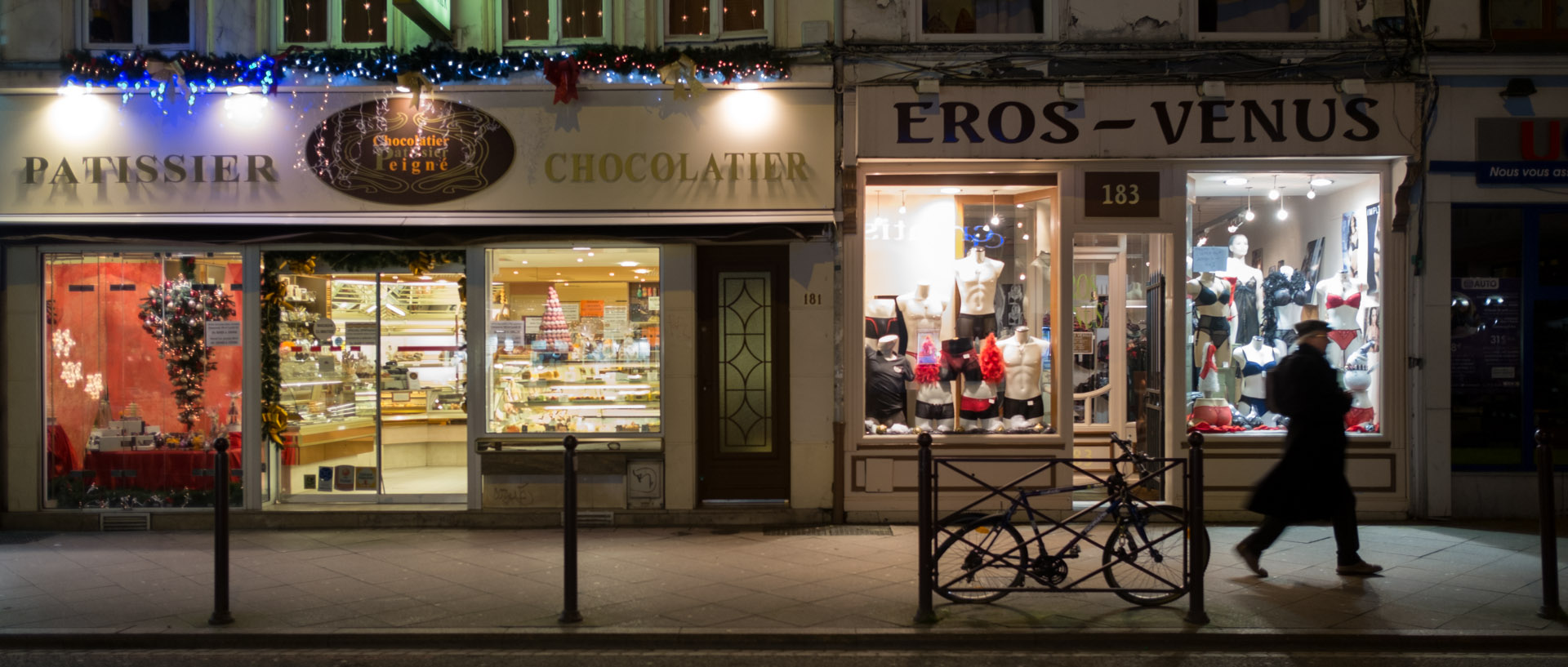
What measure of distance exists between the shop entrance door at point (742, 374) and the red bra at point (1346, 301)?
558cm

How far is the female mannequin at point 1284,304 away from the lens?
10.0 metres

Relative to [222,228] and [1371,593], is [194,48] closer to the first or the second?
[222,228]

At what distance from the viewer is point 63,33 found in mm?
9500

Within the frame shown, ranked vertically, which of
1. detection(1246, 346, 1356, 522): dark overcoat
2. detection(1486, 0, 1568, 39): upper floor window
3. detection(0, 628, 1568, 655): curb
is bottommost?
detection(0, 628, 1568, 655): curb

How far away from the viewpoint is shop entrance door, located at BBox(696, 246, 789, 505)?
9672 mm

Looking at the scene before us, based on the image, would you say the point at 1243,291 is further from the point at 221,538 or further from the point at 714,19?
the point at 221,538

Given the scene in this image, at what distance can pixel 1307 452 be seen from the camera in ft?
23.0

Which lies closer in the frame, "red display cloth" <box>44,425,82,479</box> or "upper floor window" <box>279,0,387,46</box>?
"red display cloth" <box>44,425,82,479</box>

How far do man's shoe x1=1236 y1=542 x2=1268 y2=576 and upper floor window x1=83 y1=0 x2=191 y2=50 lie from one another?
35.1 feet

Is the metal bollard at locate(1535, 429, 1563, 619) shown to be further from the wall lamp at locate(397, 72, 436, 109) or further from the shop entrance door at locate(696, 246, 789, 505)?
the wall lamp at locate(397, 72, 436, 109)

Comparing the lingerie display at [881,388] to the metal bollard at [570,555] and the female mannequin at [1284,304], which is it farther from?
the metal bollard at [570,555]

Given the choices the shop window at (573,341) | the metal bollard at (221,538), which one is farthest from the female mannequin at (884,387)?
the metal bollard at (221,538)

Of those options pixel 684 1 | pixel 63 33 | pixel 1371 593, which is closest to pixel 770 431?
pixel 684 1

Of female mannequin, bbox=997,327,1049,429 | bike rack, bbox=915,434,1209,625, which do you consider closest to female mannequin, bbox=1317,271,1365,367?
female mannequin, bbox=997,327,1049,429
